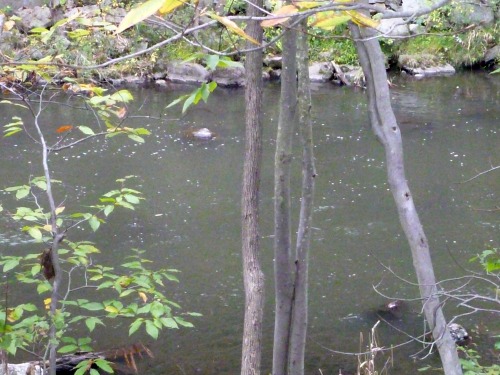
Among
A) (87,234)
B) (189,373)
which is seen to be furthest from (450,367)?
(87,234)

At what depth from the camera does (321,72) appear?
1788cm

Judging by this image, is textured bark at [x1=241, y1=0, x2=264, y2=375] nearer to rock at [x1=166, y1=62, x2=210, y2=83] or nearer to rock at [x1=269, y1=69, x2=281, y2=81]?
rock at [x1=166, y1=62, x2=210, y2=83]

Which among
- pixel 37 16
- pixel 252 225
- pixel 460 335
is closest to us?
pixel 252 225

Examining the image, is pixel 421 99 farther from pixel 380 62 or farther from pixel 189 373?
pixel 380 62

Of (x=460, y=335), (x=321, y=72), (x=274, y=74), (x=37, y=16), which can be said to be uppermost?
(x=37, y=16)

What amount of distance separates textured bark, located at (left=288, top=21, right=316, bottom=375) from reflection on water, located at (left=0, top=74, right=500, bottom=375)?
0.64 meters

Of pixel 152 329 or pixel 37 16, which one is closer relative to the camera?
pixel 152 329

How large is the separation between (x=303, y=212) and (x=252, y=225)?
13.5 inches

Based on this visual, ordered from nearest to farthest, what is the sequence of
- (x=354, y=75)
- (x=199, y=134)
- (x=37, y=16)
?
(x=199, y=134) < (x=354, y=75) < (x=37, y=16)

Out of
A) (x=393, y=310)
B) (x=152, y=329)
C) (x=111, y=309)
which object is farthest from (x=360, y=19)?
(x=393, y=310)

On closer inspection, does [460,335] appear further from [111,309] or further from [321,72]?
[321,72]

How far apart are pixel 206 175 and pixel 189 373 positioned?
16.1 feet

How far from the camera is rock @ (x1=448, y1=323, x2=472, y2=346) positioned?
5793mm

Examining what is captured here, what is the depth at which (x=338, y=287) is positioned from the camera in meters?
6.91
